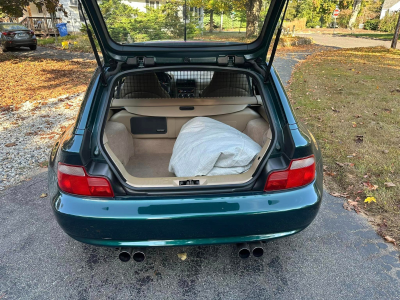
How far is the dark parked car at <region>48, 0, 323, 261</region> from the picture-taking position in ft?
5.74

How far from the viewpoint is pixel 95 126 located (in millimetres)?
1937

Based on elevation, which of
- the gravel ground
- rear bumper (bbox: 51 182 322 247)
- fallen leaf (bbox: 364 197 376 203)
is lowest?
the gravel ground

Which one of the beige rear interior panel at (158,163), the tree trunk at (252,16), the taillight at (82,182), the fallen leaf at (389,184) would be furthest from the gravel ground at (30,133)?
the fallen leaf at (389,184)

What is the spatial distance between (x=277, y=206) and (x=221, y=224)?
367mm

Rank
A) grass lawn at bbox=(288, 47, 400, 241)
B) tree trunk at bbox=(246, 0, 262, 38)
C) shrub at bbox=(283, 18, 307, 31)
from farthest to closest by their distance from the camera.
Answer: shrub at bbox=(283, 18, 307, 31) < grass lawn at bbox=(288, 47, 400, 241) < tree trunk at bbox=(246, 0, 262, 38)

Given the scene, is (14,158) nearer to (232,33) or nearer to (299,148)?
(232,33)

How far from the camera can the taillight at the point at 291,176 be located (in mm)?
1823

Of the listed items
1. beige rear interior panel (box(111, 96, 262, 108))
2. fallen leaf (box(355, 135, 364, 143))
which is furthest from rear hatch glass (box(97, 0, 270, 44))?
fallen leaf (box(355, 135, 364, 143))

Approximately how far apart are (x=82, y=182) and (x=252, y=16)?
6.08ft

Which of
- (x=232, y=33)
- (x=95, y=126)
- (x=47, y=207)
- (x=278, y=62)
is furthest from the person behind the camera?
(x=278, y=62)

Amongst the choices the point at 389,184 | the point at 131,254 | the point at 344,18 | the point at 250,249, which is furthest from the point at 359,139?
the point at 344,18

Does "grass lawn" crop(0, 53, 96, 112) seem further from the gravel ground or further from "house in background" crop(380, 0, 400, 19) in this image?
"house in background" crop(380, 0, 400, 19)

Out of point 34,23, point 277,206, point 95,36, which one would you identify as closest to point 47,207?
point 95,36

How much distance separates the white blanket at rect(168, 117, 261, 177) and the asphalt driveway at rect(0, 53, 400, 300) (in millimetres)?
715
